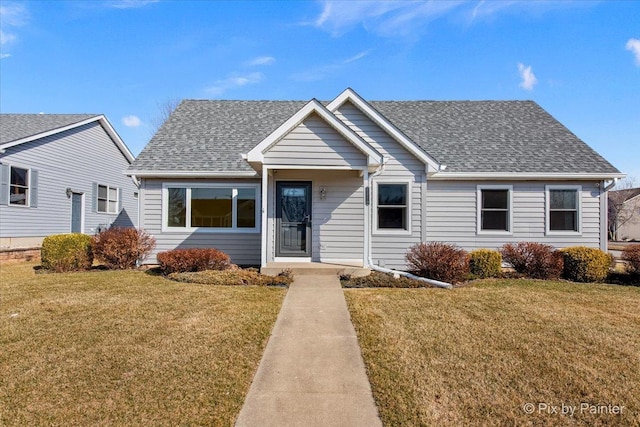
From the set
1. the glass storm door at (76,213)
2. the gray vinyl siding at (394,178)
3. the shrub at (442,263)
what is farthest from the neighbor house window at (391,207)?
the glass storm door at (76,213)

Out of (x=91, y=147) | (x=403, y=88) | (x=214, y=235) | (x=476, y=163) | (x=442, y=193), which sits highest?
(x=403, y=88)

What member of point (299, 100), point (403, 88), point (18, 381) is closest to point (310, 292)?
point (18, 381)

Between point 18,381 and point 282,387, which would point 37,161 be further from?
point 282,387

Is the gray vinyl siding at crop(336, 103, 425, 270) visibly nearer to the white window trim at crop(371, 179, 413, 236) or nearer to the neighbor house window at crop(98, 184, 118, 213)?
the white window trim at crop(371, 179, 413, 236)

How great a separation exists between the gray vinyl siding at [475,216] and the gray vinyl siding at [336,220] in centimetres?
234

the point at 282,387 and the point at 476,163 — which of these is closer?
the point at 282,387

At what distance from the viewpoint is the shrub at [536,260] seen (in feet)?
30.1

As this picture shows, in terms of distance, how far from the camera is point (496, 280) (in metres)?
8.80

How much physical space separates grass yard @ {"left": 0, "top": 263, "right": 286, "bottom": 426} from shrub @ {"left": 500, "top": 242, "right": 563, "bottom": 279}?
6759mm

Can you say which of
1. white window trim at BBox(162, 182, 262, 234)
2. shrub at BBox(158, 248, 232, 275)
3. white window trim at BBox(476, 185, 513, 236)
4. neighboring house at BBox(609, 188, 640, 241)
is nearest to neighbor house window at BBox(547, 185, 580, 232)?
white window trim at BBox(476, 185, 513, 236)

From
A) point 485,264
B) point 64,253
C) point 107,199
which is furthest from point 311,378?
point 107,199

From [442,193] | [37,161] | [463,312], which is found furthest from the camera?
[37,161]

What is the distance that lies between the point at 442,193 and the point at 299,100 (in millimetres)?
7428

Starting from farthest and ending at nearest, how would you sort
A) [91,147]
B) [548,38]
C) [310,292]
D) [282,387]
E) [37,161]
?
[91,147] → [37,161] → [548,38] → [310,292] → [282,387]
